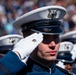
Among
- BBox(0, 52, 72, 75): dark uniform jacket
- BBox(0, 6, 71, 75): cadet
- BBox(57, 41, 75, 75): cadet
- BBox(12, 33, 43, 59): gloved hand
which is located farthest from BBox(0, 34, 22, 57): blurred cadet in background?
BBox(12, 33, 43, 59): gloved hand

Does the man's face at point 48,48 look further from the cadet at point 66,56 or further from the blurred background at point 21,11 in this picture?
the blurred background at point 21,11

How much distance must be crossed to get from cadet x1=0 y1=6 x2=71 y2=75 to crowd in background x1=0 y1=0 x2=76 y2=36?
20.3 feet

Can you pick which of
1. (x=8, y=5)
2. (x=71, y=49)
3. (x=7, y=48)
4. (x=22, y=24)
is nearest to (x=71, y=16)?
(x=8, y=5)

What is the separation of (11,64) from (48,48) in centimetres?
45

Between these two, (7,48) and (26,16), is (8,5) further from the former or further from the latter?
(26,16)

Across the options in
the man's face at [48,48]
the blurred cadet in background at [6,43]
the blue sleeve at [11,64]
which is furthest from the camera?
the blurred cadet in background at [6,43]

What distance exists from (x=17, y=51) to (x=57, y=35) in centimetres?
55

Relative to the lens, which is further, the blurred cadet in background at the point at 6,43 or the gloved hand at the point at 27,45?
the blurred cadet in background at the point at 6,43

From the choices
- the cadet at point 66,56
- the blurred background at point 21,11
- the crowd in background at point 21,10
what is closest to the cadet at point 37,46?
the cadet at point 66,56

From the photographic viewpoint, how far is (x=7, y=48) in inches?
201

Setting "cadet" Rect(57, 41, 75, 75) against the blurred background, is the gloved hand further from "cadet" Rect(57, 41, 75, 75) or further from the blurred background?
the blurred background

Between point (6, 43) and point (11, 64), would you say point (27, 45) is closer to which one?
point (11, 64)

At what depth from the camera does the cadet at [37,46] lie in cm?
321

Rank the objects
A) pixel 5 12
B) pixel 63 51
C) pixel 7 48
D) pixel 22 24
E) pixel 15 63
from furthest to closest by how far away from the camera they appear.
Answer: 1. pixel 5 12
2. pixel 63 51
3. pixel 7 48
4. pixel 22 24
5. pixel 15 63
